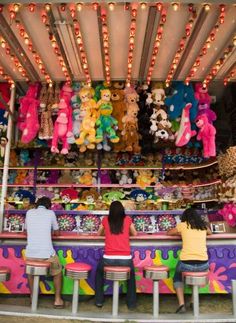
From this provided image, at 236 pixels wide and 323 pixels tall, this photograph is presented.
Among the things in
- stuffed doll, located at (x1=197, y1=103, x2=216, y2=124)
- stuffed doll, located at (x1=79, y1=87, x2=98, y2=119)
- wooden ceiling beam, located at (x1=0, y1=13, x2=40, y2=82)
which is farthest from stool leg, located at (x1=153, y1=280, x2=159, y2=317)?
wooden ceiling beam, located at (x1=0, y1=13, x2=40, y2=82)

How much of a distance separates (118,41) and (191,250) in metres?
2.65

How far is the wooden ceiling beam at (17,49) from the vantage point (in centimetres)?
407

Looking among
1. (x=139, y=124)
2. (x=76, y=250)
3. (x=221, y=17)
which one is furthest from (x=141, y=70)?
(x=76, y=250)

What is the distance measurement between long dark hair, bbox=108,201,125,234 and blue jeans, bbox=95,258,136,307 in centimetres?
35

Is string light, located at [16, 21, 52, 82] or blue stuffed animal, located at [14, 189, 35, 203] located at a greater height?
string light, located at [16, 21, 52, 82]

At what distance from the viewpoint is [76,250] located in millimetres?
4602

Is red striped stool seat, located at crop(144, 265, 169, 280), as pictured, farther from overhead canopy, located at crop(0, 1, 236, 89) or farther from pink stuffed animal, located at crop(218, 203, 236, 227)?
overhead canopy, located at crop(0, 1, 236, 89)

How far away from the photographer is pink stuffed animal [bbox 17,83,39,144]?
18.2ft

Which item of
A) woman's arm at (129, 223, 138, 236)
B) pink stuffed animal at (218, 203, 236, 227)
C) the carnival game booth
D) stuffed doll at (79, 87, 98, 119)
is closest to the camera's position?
the carnival game booth

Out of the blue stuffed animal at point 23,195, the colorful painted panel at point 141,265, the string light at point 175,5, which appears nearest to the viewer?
the string light at point 175,5

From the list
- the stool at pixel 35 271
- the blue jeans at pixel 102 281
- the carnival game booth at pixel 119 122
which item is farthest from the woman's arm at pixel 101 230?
the stool at pixel 35 271

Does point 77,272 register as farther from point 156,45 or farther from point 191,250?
point 156,45

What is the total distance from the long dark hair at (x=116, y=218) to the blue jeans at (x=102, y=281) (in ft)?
1.15

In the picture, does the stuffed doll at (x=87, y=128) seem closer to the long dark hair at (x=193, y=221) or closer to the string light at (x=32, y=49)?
the string light at (x=32, y=49)
